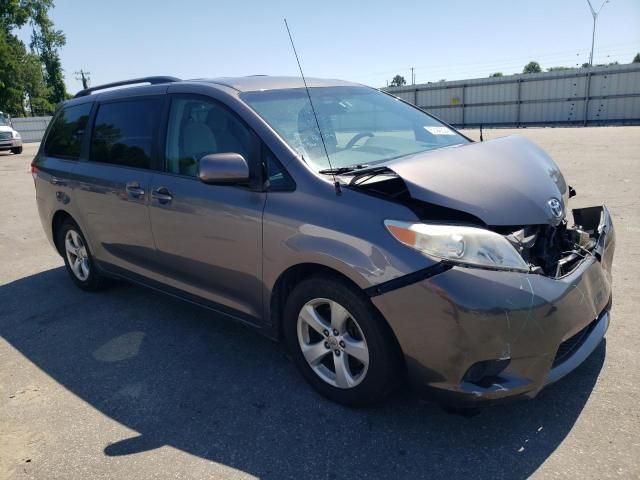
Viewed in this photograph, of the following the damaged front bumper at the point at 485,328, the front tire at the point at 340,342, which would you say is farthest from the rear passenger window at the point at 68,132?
the damaged front bumper at the point at 485,328

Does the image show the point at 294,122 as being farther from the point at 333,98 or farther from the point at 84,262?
the point at 84,262

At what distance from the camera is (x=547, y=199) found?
2.73 metres

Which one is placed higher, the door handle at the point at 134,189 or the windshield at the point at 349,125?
the windshield at the point at 349,125

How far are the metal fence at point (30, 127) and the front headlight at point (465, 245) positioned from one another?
46079mm

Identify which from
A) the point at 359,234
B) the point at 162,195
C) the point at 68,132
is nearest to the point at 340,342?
the point at 359,234

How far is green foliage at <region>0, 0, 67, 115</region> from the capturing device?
144 feet

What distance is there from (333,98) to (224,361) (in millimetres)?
1986

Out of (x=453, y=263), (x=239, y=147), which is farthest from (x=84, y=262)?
(x=453, y=263)

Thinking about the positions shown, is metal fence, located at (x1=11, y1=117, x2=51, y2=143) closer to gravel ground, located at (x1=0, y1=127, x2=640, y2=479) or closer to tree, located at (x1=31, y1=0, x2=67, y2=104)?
tree, located at (x1=31, y1=0, x2=67, y2=104)

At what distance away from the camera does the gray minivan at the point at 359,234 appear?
7.50 ft

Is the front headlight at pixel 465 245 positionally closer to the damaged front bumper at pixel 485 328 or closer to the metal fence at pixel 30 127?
the damaged front bumper at pixel 485 328

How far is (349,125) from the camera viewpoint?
11.5 ft

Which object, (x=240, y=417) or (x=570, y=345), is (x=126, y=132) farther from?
(x=570, y=345)

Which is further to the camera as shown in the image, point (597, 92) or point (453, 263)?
point (597, 92)
